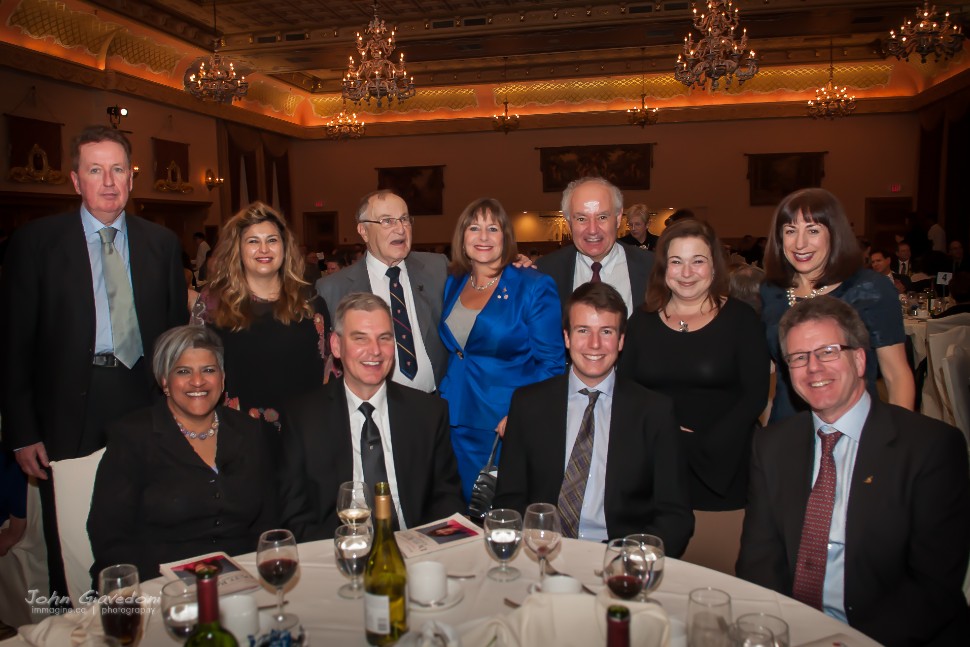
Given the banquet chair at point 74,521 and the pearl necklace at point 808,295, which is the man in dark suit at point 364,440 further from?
the pearl necklace at point 808,295

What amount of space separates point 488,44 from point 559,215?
5.97 metres

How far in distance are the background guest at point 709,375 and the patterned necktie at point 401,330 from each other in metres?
1.11

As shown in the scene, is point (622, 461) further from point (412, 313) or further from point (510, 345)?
point (412, 313)

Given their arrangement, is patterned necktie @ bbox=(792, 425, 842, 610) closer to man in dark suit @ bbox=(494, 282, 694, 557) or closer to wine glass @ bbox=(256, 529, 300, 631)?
man in dark suit @ bbox=(494, 282, 694, 557)

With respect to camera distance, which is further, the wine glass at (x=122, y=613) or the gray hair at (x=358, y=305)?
the gray hair at (x=358, y=305)

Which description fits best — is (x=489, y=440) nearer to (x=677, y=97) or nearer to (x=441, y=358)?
(x=441, y=358)

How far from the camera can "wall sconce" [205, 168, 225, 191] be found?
15023 millimetres

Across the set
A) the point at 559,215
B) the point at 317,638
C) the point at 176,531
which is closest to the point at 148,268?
the point at 176,531

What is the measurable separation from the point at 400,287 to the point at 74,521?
1.74m

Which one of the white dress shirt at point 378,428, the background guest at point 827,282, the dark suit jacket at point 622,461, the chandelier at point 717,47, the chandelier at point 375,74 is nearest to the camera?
the dark suit jacket at point 622,461

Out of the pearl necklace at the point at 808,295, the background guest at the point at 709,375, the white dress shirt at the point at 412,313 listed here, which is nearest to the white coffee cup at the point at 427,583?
the background guest at the point at 709,375

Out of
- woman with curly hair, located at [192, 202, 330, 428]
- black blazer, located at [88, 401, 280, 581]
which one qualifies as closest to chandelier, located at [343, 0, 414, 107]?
woman with curly hair, located at [192, 202, 330, 428]

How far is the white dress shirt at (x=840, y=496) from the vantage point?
6.41 feet

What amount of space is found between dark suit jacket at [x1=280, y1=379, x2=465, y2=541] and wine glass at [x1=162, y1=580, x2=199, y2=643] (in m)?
0.94
